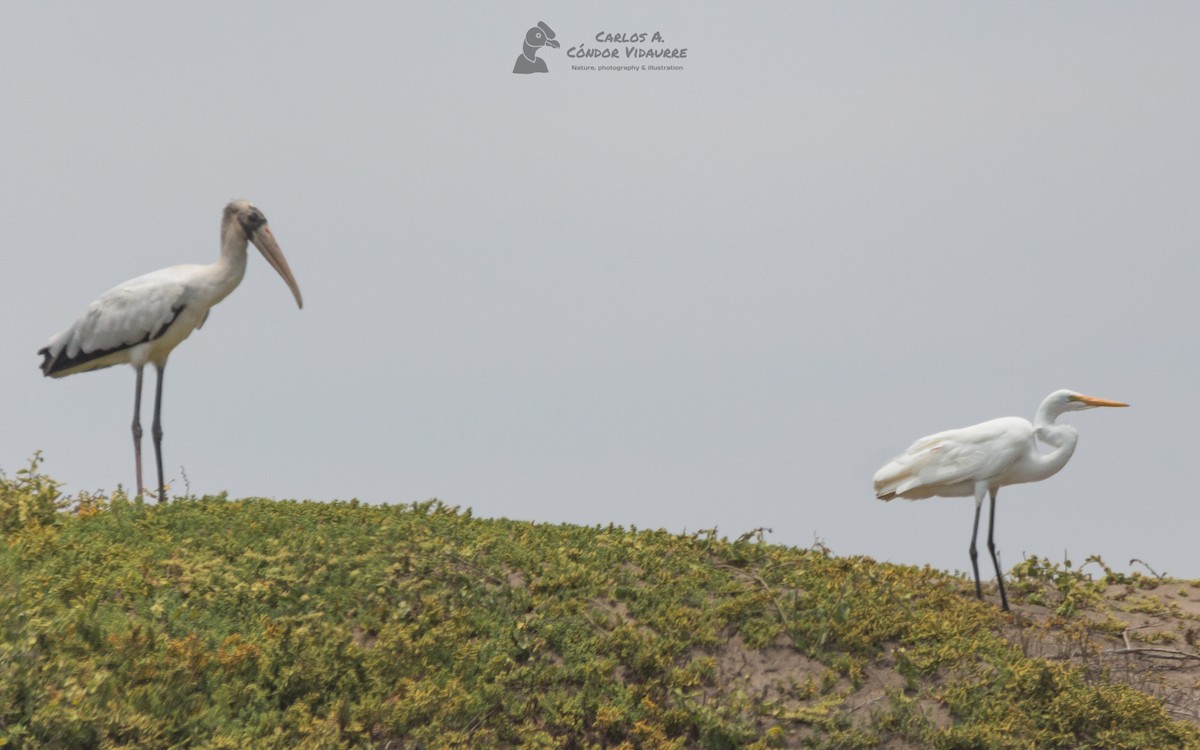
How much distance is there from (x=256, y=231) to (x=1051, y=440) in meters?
8.17

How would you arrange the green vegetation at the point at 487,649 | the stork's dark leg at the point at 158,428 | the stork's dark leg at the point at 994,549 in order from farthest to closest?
the stork's dark leg at the point at 158,428 → the stork's dark leg at the point at 994,549 → the green vegetation at the point at 487,649

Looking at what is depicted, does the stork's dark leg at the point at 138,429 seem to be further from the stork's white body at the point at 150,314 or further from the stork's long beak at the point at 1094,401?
the stork's long beak at the point at 1094,401

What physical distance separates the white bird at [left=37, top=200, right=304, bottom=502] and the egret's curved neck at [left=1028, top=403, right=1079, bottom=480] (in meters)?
7.34

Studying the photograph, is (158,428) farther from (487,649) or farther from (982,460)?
(982,460)

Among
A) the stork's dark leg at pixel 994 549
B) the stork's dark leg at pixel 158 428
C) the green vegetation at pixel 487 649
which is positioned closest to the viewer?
the green vegetation at pixel 487 649

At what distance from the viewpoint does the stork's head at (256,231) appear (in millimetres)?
12625

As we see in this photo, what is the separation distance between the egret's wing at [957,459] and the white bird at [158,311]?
619 cm

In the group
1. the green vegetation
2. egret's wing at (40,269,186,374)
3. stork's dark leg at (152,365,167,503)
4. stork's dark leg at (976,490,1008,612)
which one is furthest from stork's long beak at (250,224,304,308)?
stork's dark leg at (976,490,1008,612)

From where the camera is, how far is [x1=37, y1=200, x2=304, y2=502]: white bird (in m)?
12.4

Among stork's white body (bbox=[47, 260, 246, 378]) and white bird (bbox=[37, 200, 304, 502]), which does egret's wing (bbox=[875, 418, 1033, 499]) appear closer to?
white bird (bbox=[37, 200, 304, 502])

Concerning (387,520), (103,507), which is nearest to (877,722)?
(387,520)

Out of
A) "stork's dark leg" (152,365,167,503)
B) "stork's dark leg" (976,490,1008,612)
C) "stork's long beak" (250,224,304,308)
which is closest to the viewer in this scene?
"stork's dark leg" (976,490,1008,612)

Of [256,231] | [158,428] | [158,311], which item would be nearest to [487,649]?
[158,428]

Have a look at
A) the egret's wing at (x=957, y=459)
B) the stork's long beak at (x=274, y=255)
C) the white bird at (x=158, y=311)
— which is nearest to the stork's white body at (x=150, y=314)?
the white bird at (x=158, y=311)
